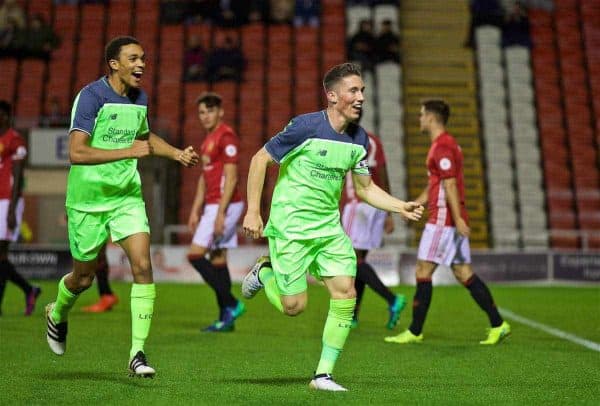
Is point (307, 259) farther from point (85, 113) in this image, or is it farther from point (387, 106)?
point (387, 106)

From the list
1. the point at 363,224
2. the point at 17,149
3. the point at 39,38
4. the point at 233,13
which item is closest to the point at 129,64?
the point at 363,224

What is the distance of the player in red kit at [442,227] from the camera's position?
8.30m

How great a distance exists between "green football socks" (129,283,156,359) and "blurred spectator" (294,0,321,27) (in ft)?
56.2

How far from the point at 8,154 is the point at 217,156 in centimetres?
227

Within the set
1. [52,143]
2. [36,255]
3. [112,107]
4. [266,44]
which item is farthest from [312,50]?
[112,107]

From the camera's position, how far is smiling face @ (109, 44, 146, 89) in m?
6.14

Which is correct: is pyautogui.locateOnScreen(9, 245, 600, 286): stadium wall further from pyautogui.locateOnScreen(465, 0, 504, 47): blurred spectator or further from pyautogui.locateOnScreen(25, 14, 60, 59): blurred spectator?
pyautogui.locateOnScreen(465, 0, 504, 47): blurred spectator

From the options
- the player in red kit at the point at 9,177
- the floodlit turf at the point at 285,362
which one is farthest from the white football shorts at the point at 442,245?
the player in red kit at the point at 9,177

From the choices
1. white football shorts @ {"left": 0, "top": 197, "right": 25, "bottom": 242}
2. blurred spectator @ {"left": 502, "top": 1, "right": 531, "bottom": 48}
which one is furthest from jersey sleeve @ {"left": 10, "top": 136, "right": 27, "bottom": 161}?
blurred spectator @ {"left": 502, "top": 1, "right": 531, "bottom": 48}

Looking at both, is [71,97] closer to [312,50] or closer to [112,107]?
[312,50]

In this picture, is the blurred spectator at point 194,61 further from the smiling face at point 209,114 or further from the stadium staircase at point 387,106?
the smiling face at point 209,114

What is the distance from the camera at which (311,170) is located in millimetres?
5945

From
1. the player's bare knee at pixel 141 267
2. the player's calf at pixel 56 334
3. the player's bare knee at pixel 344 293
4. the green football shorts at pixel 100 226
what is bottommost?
the player's calf at pixel 56 334

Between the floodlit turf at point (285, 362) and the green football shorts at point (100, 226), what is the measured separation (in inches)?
30.6
